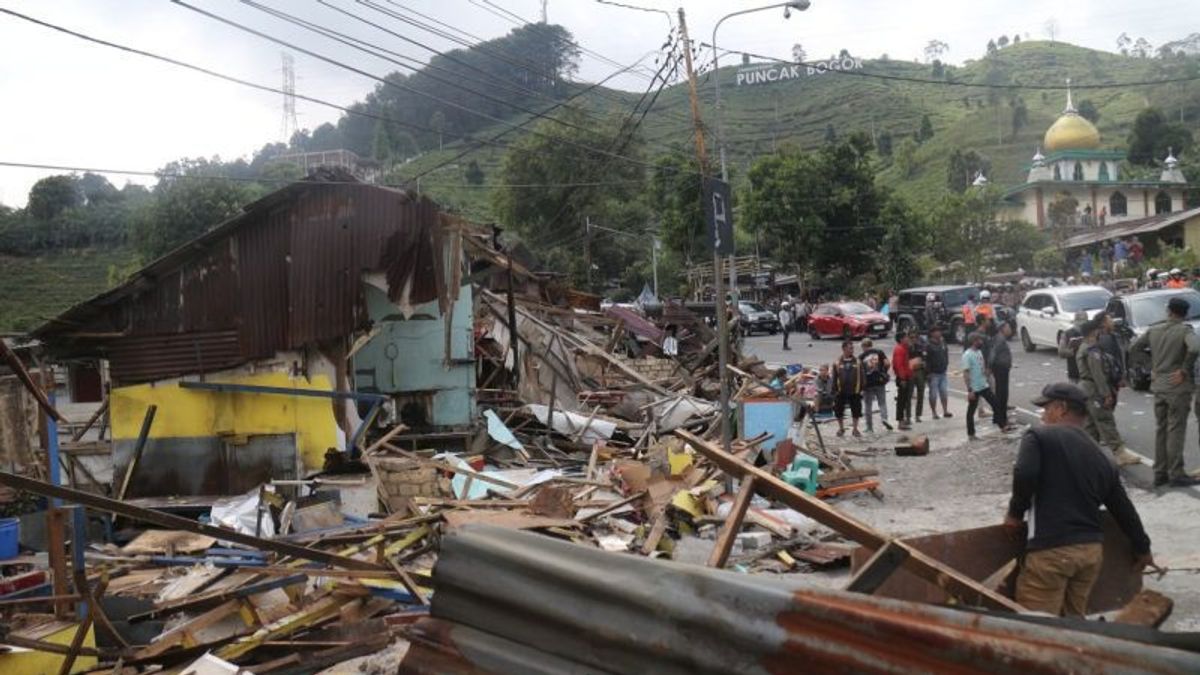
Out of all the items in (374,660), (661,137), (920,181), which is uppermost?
(661,137)

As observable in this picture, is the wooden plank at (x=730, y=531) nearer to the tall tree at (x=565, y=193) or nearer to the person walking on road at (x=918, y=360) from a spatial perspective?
the person walking on road at (x=918, y=360)

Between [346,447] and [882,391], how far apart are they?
28.7 ft

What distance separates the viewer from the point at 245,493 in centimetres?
1207

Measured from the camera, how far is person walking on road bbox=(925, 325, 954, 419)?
1556 centimetres

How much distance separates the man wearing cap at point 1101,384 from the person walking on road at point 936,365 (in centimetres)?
505

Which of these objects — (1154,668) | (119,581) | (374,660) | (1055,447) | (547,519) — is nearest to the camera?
(1154,668)

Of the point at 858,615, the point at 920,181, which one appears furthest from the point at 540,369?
the point at 920,181

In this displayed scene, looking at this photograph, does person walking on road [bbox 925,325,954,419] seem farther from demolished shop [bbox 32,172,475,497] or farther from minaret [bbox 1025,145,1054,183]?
minaret [bbox 1025,145,1054,183]

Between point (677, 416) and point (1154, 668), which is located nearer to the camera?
point (1154, 668)

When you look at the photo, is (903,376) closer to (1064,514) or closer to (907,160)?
(1064,514)

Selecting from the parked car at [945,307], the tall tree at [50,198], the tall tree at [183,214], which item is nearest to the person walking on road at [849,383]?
the parked car at [945,307]

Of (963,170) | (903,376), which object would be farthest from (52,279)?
(963,170)

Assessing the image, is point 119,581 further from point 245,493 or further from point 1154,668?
point 1154,668

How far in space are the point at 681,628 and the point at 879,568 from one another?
121 centimetres
